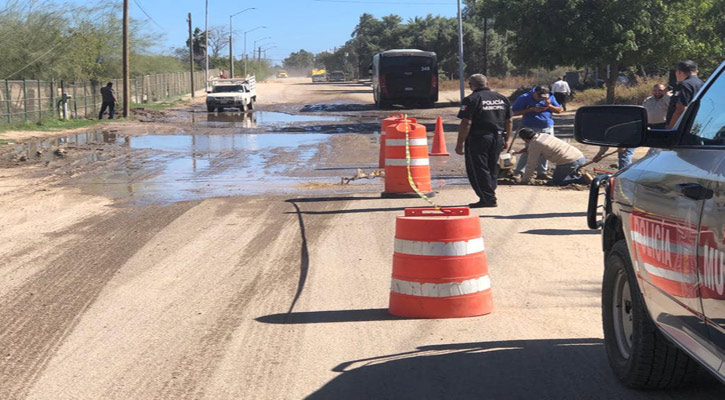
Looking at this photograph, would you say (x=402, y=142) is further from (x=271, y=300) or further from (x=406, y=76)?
(x=406, y=76)

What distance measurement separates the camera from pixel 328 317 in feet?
22.0

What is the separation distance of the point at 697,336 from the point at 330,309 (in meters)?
3.66

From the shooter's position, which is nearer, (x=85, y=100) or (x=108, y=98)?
(x=108, y=98)

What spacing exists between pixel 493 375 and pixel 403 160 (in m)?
7.96

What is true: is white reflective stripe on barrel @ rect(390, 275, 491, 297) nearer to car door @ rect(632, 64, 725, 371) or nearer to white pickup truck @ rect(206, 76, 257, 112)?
car door @ rect(632, 64, 725, 371)

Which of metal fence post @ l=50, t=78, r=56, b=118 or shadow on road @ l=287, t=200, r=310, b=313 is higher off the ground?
metal fence post @ l=50, t=78, r=56, b=118

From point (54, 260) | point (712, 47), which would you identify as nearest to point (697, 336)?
point (54, 260)

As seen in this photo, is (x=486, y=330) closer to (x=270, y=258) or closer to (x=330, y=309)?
(x=330, y=309)

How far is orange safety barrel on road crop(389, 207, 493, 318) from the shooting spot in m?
6.41

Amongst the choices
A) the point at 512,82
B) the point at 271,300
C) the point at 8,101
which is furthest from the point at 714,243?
the point at 512,82

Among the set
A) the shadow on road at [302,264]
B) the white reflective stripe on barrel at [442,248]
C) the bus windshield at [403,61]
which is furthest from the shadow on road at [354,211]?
the bus windshield at [403,61]

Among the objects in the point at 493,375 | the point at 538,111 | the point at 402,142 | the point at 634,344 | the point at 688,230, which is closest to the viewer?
the point at 688,230

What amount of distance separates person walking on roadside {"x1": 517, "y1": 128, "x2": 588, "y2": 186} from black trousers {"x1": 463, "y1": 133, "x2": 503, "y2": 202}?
236 cm

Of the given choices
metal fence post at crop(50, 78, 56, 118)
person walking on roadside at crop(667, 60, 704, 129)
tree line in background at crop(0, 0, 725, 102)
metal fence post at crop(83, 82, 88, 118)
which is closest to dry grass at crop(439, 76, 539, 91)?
tree line in background at crop(0, 0, 725, 102)
